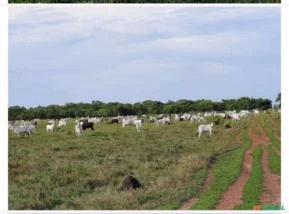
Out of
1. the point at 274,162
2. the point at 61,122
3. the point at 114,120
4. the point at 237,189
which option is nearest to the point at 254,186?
the point at 237,189

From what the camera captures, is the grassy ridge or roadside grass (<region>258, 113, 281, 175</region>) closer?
the grassy ridge

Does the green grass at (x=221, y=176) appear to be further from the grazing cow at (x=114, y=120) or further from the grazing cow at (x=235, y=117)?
the grazing cow at (x=114, y=120)

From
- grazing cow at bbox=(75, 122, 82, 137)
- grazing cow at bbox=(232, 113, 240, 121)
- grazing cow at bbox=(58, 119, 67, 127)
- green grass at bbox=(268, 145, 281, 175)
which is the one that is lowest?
green grass at bbox=(268, 145, 281, 175)

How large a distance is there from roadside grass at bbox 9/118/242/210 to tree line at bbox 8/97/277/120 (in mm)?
175

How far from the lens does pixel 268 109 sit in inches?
349

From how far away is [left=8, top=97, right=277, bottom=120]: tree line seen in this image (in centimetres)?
894

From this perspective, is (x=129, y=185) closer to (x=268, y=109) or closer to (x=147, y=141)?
(x=147, y=141)

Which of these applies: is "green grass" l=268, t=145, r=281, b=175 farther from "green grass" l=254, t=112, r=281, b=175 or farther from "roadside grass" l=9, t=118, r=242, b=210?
"roadside grass" l=9, t=118, r=242, b=210

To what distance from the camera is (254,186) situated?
8.70m

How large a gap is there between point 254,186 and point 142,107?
4.99 ft

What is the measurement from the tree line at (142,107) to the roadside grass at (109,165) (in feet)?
0.57

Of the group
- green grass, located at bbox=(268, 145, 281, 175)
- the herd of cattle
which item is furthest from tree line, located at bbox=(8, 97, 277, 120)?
green grass, located at bbox=(268, 145, 281, 175)

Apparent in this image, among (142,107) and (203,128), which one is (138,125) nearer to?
(142,107)

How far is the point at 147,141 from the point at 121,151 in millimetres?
316
